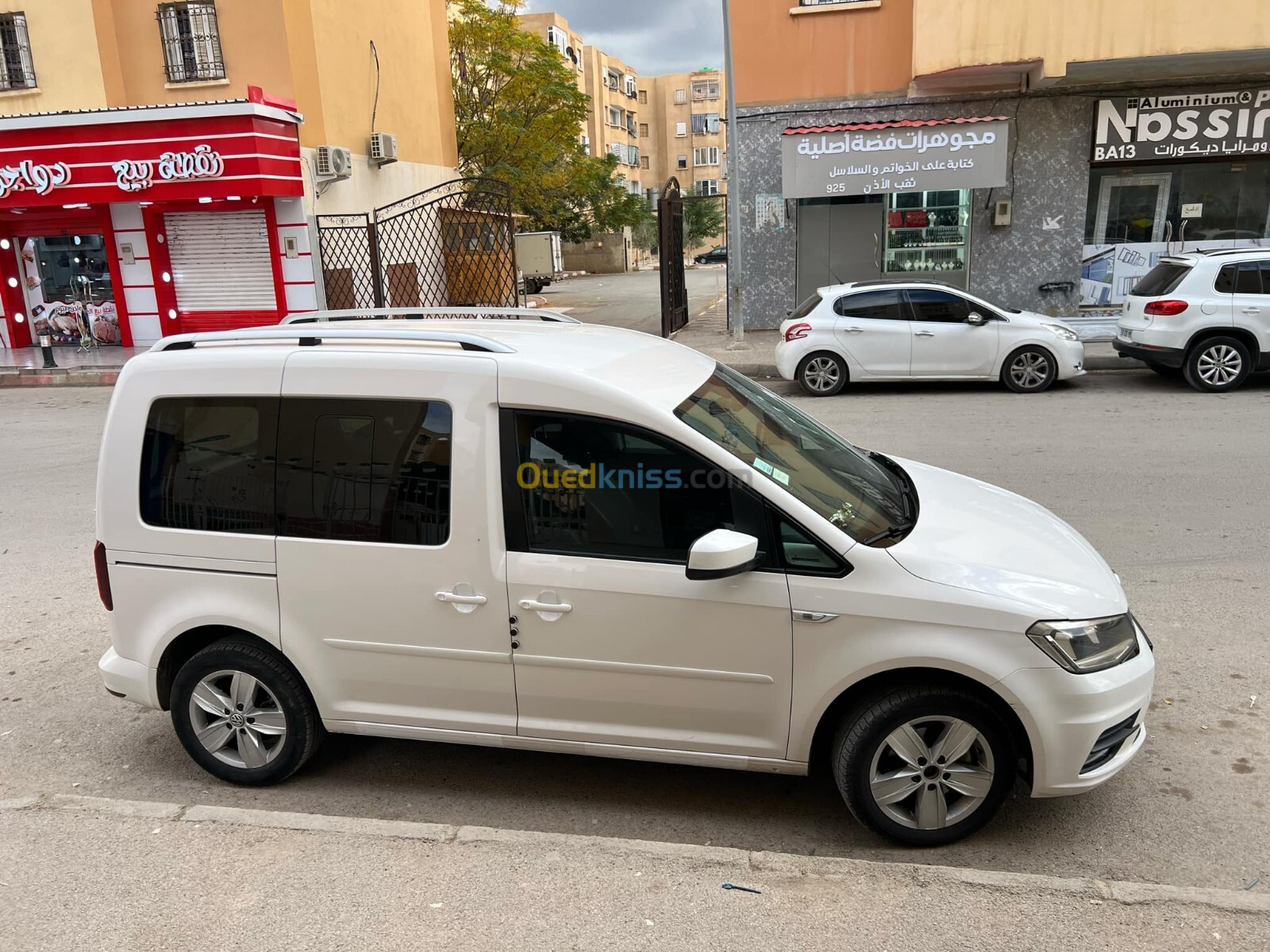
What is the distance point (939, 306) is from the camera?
12.0 metres

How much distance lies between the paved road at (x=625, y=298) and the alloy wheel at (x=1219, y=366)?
784 centimetres

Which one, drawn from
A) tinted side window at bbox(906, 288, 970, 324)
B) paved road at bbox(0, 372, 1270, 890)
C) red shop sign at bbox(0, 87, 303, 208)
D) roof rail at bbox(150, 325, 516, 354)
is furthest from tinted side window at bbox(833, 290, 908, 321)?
red shop sign at bbox(0, 87, 303, 208)

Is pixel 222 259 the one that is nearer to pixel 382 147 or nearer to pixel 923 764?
pixel 382 147

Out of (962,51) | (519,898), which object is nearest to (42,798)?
(519,898)

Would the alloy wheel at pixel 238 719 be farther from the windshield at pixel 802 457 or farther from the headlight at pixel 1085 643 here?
the headlight at pixel 1085 643

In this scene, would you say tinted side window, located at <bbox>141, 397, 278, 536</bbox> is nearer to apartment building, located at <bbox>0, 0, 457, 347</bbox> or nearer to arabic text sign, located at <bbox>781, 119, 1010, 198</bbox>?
arabic text sign, located at <bbox>781, 119, 1010, 198</bbox>

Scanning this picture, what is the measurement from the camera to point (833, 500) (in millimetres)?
3609

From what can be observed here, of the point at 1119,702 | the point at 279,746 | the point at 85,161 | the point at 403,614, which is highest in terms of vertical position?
the point at 85,161

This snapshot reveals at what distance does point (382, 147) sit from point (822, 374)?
11974 mm

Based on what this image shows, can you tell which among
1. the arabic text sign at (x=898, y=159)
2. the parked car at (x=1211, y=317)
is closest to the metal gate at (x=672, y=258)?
the arabic text sign at (x=898, y=159)

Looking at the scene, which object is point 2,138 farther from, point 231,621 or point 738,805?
point 738,805

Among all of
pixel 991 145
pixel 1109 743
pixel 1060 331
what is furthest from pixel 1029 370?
pixel 1109 743

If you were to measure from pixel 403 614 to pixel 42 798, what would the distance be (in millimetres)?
1653

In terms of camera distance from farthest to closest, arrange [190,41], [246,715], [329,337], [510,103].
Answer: [510,103] → [190,41] → [246,715] → [329,337]
